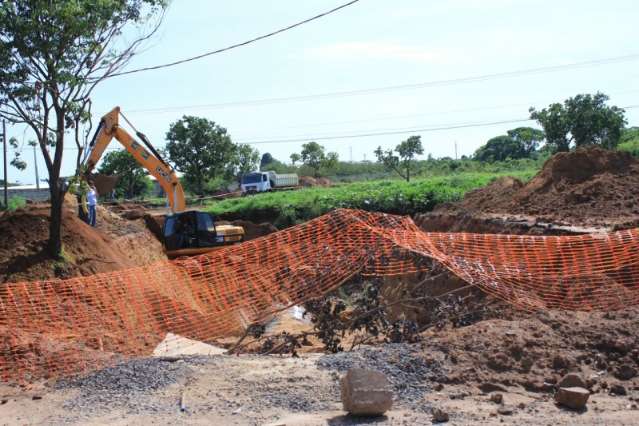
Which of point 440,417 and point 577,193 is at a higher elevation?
point 577,193

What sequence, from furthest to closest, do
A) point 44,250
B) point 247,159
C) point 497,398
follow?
point 247,159, point 44,250, point 497,398

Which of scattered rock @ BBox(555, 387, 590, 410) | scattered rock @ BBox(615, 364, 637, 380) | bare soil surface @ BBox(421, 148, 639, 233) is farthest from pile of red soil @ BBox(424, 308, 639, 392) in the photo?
bare soil surface @ BBox(421, 148, 639, 233)

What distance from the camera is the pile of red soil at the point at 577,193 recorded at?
1567cm

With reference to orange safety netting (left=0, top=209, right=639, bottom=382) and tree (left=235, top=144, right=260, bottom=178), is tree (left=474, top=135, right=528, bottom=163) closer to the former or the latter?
tree (left=235, top=144, right=260, bottom=178)

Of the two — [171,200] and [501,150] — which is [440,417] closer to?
[171,200]

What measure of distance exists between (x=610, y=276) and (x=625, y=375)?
144 inches

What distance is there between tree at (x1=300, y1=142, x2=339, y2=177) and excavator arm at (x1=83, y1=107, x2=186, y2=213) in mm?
53754

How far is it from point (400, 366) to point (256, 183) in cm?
4850

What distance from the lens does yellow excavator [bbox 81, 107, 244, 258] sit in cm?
1914

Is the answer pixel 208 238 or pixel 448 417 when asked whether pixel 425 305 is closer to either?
pixel 448 417

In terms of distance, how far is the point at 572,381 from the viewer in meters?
6.29

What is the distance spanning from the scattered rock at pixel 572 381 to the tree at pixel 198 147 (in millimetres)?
43821

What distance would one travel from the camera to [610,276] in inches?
400

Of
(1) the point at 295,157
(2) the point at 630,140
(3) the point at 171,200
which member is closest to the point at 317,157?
(1) the point at 295,157
